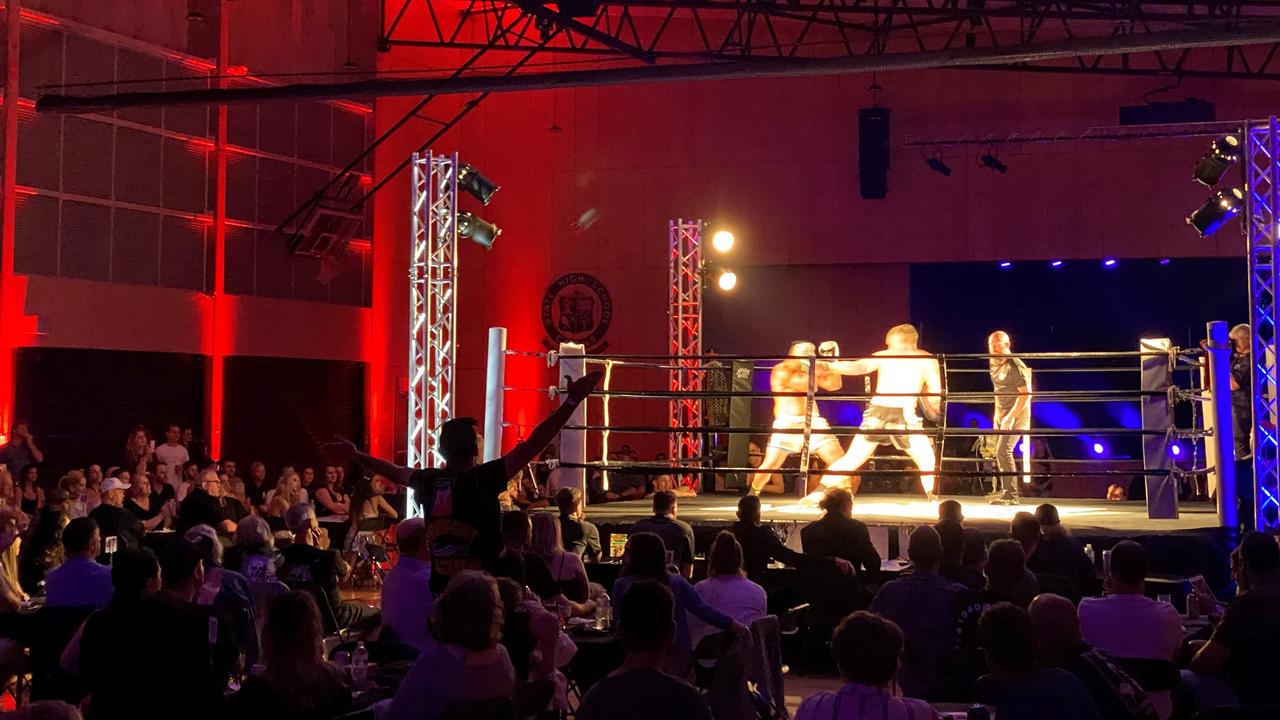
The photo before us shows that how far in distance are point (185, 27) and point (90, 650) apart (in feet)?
40.9

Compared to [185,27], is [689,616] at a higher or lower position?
lower

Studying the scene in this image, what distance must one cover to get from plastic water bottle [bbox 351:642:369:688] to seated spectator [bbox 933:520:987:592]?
7.66 feet

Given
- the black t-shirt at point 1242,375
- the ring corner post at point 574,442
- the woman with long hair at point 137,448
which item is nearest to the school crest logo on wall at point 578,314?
the woman with long hair at point 137,448

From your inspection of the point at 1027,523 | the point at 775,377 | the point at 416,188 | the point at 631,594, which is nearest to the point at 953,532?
the point at 1027,523

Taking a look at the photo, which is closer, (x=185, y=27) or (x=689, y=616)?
(x=689, y=616)

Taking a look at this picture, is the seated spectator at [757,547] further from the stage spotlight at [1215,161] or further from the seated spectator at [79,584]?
the stage spotlight at [1215,161]

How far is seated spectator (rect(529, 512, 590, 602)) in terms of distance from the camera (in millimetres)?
6199

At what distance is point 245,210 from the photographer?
15.7 metres

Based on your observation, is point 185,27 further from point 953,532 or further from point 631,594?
point 631,594

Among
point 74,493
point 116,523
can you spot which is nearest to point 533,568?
point 116,523

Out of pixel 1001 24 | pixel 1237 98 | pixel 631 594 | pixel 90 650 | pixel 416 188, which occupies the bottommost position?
pixel 90 650

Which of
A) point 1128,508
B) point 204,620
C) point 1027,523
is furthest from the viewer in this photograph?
point 1128,508

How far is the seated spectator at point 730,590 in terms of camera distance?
543cm

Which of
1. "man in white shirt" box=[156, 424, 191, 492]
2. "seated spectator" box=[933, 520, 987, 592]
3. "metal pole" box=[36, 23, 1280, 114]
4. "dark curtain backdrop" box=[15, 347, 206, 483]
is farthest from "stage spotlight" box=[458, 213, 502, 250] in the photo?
"seated spectator" box=[933, 520, 987, 592]
